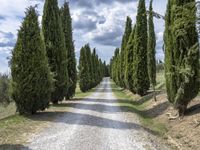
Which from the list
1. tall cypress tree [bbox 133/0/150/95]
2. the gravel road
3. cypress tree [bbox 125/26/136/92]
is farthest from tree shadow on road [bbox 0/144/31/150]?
cypress tree [bbox 125/26/136/92]

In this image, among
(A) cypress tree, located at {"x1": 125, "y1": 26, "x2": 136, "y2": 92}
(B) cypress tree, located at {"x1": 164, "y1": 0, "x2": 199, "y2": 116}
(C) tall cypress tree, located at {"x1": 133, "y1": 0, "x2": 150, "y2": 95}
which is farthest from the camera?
(A) cypress tree, located at {"x1": 125, "y1": 26, "x2": 136, "y2": 92}

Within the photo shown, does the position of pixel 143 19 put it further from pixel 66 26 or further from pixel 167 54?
pixel 167 54

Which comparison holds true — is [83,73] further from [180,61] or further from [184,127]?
[184,127]

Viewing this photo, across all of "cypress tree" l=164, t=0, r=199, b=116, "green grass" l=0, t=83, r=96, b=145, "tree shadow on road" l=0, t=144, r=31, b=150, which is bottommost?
"tree shadow on road" l=0, t=144, r=31, b=150

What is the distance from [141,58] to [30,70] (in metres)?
15.2

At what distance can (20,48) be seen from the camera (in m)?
17.8

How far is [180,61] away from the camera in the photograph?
616 inches

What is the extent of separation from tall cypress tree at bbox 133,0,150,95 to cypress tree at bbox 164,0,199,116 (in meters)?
14.0

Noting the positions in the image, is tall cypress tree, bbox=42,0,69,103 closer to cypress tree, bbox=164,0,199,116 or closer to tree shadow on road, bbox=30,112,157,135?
tree shadow on road, bbox=30,112,157,135

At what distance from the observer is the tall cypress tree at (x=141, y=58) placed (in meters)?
30.9

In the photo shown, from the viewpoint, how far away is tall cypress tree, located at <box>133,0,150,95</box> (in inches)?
1215

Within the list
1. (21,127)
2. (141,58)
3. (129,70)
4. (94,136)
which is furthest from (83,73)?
(94,136)

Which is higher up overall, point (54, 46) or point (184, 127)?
point (54, 46)

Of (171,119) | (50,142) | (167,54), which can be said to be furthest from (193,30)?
→ (50,142)
